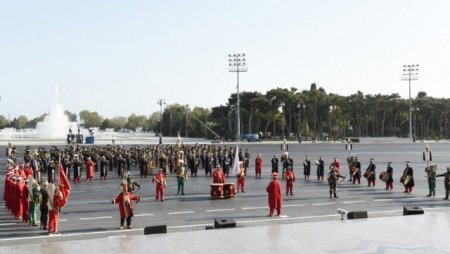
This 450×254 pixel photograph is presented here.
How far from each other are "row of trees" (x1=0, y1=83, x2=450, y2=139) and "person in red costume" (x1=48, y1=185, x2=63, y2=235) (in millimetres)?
87936

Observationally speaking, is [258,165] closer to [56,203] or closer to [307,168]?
[307,168]

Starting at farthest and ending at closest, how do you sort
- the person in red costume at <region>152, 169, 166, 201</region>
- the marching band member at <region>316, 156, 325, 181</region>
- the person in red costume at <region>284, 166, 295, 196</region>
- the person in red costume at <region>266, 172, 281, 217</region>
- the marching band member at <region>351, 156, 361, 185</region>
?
the marching band member at <region>316, 156, 325, 181</region>, the marching band member at <region>351, 156, 361, 185</region>, the person in red costume at <region>284, 166, 295, 196</region>, the person in red costume at <region>152, 169, 166, 201</region>, the person in red costume at <region>266, 172, 281, 217</region>

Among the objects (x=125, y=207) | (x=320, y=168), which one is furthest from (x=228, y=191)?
(x=320, y=168)

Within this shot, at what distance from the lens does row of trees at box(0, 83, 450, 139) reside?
110m

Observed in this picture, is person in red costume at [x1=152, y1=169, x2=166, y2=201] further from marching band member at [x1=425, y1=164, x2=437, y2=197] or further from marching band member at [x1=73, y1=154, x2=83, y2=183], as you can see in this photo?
marching band member at [x1=425, y1=164, x2=437, y2=197]

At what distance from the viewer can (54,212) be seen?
49.1ft

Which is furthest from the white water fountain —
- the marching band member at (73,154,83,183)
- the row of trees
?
the marching band member at (73,154,83,183)

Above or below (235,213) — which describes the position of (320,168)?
above

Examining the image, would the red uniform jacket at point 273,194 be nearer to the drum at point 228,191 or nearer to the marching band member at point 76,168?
the drum at point 228,191

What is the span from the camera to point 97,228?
15.8m

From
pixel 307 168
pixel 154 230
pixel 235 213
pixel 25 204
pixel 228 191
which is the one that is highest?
pixel 307 168

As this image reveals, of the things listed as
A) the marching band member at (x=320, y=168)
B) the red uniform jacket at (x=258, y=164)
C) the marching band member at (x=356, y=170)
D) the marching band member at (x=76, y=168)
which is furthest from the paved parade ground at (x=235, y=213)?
the red uniform jacket at (x=258, y=164)

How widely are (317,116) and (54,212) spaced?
10469 centimetres

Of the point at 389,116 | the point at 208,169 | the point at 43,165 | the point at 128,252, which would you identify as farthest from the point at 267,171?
the point at 389,116
